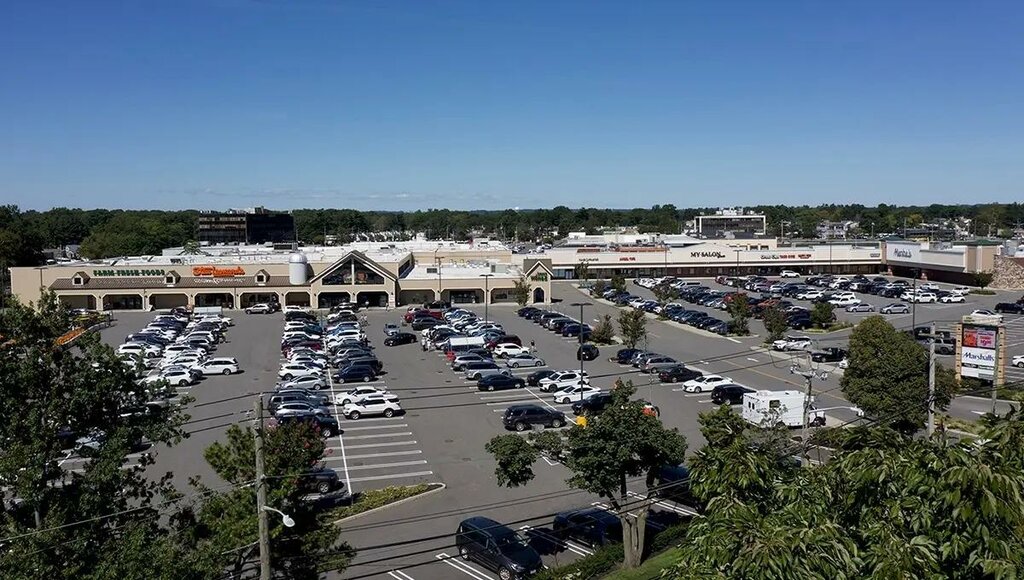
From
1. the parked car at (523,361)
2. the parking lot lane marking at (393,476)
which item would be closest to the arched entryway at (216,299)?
the parked car at (523,361)

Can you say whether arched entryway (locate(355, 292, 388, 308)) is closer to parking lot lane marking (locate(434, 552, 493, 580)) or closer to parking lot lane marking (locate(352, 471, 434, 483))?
parking lot lane marking (locate(352, 471, 434, 483))

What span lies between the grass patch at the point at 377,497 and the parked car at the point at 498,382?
26.5ft

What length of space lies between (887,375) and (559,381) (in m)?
8.71

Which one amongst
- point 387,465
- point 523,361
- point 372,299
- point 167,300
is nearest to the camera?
point 387,465

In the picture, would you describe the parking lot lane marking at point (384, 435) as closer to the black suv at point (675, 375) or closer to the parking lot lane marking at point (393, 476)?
the parking lot lane marking at point (393, 476)

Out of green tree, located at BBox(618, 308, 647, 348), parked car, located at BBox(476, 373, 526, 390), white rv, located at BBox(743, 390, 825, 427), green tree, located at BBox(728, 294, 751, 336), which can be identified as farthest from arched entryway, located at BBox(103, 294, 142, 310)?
white rv, located at BBox(743, 390, 825, 427)

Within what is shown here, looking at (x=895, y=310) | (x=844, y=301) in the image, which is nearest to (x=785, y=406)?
(x=895, y=310)

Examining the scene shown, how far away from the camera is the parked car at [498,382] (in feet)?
75.3

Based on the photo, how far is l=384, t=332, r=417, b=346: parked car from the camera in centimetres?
3036

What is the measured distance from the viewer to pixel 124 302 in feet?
132

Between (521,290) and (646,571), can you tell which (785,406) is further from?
(521,290)

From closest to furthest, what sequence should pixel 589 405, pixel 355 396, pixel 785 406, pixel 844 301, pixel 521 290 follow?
1. pixel 785 406
2. pixel 589 405
3. pixel 355 396
4. pixel 844 301
5. pixel 521 290

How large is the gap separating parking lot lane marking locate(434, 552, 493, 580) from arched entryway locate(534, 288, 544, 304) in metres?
29.4

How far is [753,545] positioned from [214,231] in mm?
91322
